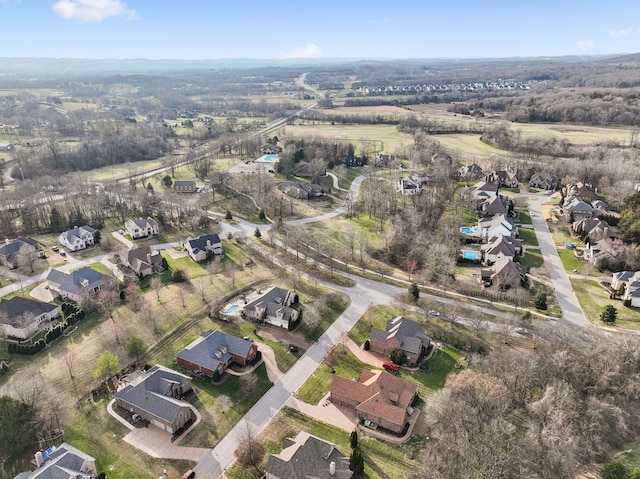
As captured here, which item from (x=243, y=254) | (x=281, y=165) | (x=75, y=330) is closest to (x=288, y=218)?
(x=243, y=254)

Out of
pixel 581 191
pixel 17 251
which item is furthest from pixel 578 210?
pixel 17 251

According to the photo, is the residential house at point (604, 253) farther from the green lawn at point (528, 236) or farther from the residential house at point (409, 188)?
the residential house at point (409, 188)

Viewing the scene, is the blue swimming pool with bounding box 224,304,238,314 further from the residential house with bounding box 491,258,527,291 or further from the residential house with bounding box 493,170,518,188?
the residential house with bounding box 493,170,518,188

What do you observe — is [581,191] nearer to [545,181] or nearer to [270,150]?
[545,181]

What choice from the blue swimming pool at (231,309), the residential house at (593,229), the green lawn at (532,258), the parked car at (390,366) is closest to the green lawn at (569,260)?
the green lawn at (532,258)

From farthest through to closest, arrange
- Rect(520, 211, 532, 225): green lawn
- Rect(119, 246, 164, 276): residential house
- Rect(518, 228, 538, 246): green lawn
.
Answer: Rect(520, 211, 532, 225): green lawn → Rect(518, 228, 538, 246): green lawn → Rect(119, 246, 164, 276): residential house

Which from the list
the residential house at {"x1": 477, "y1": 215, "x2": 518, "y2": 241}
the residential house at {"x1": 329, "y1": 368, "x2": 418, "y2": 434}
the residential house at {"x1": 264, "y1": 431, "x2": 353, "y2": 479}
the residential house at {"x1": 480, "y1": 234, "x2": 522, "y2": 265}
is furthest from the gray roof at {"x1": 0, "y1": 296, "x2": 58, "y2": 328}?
the residential house at {"x1": 477, "y1": 215, "x2": 518, "y2": 241}

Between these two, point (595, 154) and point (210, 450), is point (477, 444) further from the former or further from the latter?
point (595, 154)
